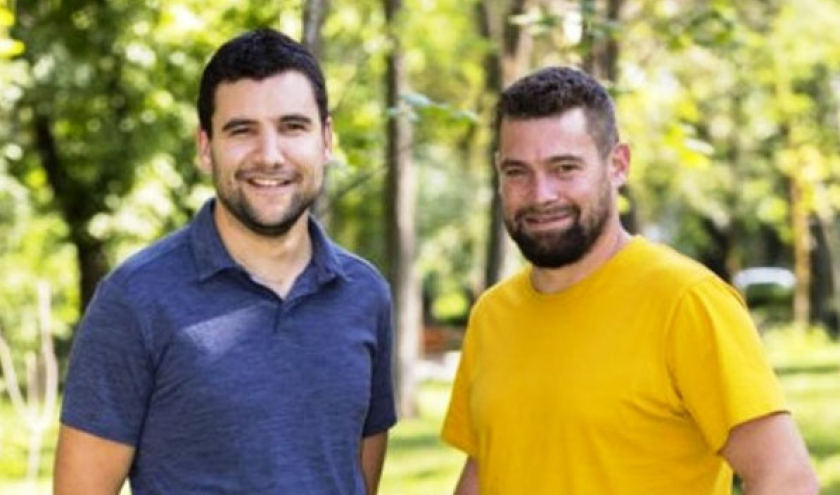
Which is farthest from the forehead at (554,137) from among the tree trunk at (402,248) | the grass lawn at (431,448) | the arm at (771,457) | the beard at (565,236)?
the tree trunk at (402,248)

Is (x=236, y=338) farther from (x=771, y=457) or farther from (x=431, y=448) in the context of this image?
(x=431, y=448)

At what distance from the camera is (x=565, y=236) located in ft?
12.1

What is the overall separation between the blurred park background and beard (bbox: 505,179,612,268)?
2450 millimetres

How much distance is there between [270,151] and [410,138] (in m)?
13.2

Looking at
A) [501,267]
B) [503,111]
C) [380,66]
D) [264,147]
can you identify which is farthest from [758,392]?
[380,66]

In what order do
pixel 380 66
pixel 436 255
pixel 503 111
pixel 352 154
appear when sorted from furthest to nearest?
pixel 436 255, pixel 380 66, pixel 352 154, pixel 503 111

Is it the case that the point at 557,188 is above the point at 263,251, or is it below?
above

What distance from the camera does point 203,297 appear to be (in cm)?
354

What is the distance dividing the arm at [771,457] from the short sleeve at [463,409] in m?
0.79

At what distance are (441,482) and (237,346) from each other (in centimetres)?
987

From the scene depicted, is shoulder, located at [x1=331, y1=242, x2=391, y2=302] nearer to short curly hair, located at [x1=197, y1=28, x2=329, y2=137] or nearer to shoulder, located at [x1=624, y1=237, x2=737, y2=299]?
short curly hair, located at [x1=197, y1=28, x2=329, y2=137]

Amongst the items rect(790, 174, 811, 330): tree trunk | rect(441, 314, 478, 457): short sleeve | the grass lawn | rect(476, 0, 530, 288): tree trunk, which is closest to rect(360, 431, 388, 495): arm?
rect(441, 314, 478, 457): short sleeve

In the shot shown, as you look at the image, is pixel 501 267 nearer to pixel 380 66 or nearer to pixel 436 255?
pixel 380 66

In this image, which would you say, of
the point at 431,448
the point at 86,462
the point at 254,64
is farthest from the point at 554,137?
the point at 431,448
